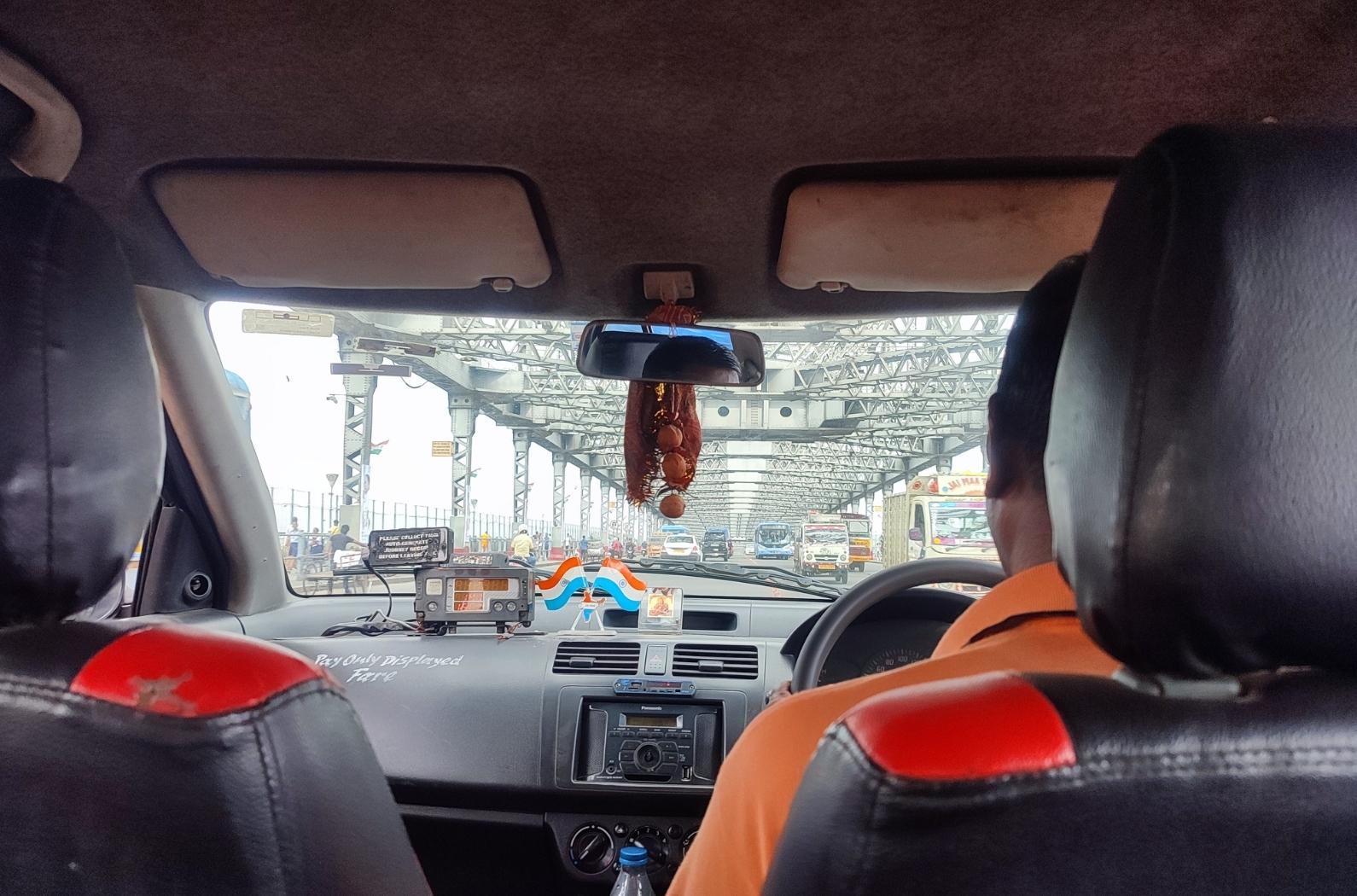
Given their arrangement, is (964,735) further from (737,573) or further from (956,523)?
(737,573)

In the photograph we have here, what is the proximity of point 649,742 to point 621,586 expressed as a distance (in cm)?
78

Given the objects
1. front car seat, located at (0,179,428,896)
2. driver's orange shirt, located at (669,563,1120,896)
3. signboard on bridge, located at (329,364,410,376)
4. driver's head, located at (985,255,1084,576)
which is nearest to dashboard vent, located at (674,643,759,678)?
signboard on bridge, located at (329,364,410,376)

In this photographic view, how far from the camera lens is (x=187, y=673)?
34.4 inches

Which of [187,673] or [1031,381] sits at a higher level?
[1031,381]

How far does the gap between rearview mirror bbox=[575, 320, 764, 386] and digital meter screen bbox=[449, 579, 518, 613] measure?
2.93ft

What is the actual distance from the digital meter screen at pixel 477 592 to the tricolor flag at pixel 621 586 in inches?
14.9

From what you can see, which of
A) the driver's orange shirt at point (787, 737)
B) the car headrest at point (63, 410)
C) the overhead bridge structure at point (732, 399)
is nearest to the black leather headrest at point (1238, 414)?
the driver's orange shirt at point (787, 737)

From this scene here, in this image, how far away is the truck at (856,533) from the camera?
3.92 m

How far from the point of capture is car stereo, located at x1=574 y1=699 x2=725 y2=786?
9.37 ft

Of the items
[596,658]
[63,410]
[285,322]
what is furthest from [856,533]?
[63,410]

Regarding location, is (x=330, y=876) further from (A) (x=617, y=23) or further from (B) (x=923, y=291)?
(B) (x=923, y=291)

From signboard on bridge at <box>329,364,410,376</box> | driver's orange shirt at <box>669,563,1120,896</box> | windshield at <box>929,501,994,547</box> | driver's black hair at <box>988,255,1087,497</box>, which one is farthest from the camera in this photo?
signboard on bridge at <box>329,364,410,376</box>

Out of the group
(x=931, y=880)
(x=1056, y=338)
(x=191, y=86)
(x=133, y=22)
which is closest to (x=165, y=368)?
(x=191, y=86)

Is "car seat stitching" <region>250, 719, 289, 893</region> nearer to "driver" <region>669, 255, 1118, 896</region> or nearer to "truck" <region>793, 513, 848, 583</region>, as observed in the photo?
"driver" <region>669, 255, 1118, 896</region>
